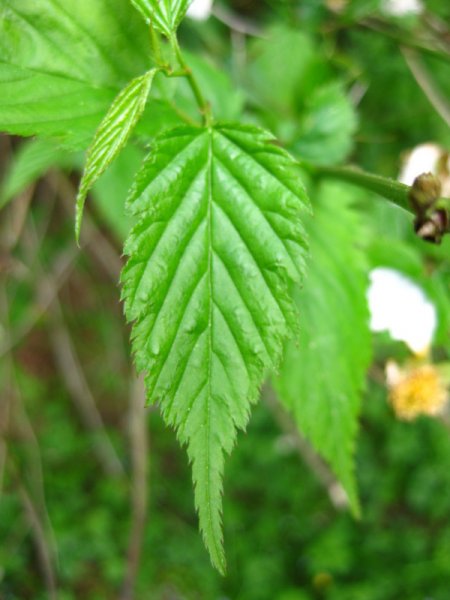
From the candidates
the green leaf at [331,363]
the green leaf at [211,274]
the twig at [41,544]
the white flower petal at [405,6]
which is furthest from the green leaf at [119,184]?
the twig at [41,544]

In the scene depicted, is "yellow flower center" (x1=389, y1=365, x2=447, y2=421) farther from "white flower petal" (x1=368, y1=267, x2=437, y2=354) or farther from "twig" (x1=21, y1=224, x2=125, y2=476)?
"twig" (x1=21, y1=224, x2=125, y2=476)

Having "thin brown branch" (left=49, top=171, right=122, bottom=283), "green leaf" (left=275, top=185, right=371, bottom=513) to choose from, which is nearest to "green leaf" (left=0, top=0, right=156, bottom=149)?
"green leaf" (left=275, top=185, right=371, bottom=513)

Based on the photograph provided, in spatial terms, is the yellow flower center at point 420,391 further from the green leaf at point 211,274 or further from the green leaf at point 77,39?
the green leaf at point 77,39

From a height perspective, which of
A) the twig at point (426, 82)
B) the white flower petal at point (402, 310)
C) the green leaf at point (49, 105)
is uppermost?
the twig at point (426, 82)

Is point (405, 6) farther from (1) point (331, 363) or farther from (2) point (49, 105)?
(2) point (49, 105)

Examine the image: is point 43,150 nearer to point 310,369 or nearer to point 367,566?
point 310,369

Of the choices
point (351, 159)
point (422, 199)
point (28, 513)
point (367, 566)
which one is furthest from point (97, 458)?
point (422, 199)
